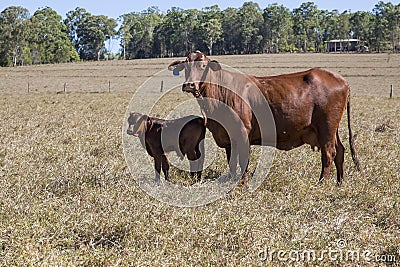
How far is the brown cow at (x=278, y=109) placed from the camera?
22.7 feet

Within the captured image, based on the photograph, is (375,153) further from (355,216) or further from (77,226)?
(77,226)

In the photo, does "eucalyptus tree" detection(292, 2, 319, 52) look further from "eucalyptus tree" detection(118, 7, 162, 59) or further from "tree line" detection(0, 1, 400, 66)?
"eucalyptus tree" detection(118, 7, 162, 59)

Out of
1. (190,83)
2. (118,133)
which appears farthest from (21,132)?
(190,83)

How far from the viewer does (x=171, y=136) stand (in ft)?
25.2

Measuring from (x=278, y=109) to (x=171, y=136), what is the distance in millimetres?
1741

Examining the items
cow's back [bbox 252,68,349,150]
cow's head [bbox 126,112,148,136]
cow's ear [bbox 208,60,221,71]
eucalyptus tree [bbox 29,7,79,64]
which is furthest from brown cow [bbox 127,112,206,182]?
eucalyptus tree [bbox 29,7,79,64]

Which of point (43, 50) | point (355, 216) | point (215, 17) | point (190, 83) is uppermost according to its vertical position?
point (215, 17)

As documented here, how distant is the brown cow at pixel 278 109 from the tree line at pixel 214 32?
95.6 meters

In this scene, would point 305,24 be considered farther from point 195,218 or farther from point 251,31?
point 195,218

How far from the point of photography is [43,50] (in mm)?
99000

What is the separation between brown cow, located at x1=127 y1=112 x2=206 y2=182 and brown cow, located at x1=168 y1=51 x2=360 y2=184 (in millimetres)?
578

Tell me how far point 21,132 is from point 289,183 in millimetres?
7496

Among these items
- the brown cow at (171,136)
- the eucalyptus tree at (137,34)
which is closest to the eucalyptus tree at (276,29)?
the eucalyptus tree at (137,34)

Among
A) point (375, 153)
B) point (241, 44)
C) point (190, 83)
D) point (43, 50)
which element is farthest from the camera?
point (241, 44)
